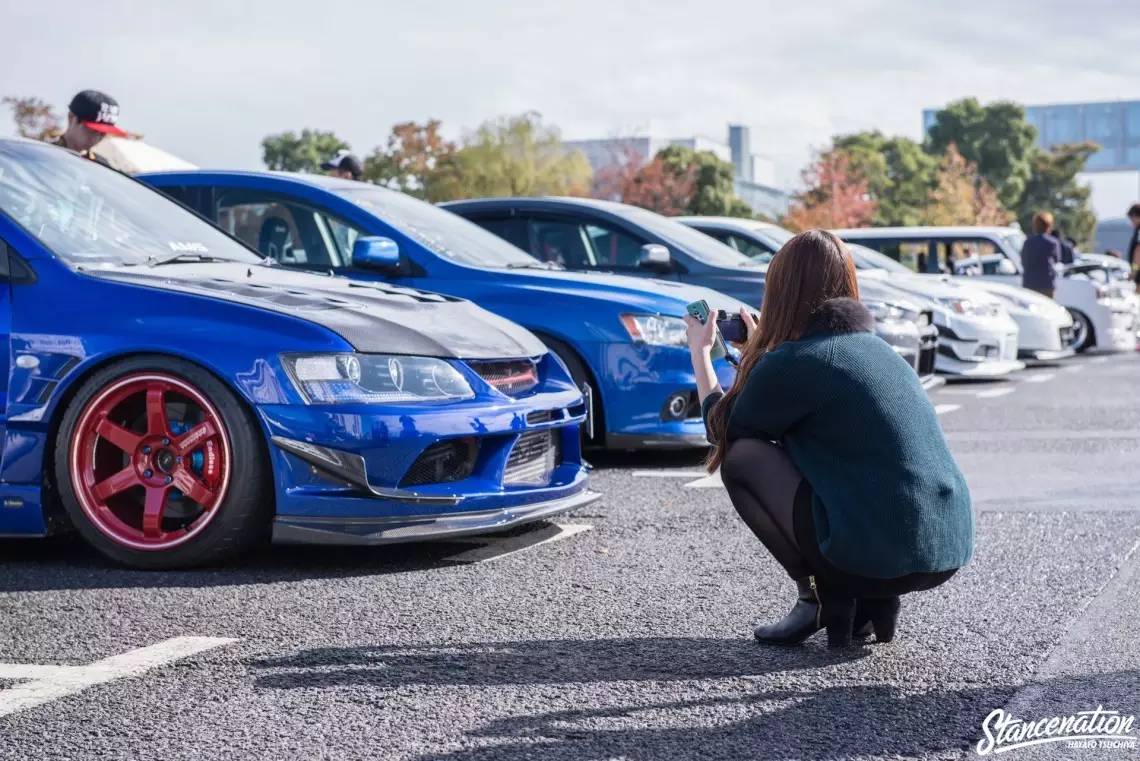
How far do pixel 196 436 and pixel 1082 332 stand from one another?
17.4 meters

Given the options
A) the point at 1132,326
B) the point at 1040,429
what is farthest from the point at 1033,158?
the point at 1040,429

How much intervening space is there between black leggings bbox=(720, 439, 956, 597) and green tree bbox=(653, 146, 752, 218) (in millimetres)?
74825

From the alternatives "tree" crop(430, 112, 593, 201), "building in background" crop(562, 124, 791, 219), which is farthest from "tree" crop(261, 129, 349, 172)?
"tree" crop(430, 112, 593, 201)

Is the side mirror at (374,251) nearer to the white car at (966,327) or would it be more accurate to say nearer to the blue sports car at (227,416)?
the blue sports car at (227,416)

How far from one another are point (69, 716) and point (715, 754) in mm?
1452

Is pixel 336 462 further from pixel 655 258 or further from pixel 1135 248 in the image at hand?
pixel 1135 248

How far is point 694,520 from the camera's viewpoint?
6.82 m

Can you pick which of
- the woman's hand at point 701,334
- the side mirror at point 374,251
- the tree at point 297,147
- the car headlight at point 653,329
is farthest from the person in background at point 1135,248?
the tree at point 297,147

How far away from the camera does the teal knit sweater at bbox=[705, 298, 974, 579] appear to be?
165 inches

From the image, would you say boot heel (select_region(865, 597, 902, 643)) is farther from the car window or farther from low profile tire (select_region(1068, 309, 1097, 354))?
low profile tire (select_region(1068, 309, 1097, 354))

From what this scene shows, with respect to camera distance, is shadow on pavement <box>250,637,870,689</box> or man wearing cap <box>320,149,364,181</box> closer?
shadow on pavement <box>250,637,870,689</box>

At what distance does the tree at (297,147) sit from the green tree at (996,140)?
4448cm

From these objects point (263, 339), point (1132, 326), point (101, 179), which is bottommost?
point (1132, 326)

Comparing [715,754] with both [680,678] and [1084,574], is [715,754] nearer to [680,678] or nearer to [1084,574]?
[680,678]
